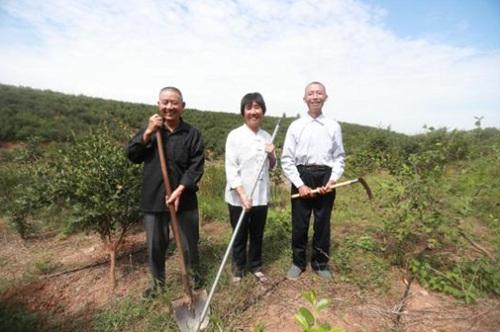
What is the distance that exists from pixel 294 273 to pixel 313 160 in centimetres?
125

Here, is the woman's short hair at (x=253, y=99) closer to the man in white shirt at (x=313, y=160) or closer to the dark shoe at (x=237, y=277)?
the man in white shirt at (x=313, y=160)

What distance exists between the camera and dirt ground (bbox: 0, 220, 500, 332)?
2598 millimetres

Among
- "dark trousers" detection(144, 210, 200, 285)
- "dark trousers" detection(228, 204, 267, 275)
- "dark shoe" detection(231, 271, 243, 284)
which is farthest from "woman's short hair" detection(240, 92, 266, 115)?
"dark shoe" detection(231, 271, 243, 284)

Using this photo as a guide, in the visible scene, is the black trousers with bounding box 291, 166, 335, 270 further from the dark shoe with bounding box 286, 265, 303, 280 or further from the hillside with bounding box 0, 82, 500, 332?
the hillside with bounding box 0, 82, 500, 332

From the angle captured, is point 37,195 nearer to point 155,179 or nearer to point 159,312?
point 155,179

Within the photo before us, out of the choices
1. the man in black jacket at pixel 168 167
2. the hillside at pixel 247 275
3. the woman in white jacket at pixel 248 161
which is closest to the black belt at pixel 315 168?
the woman in white jacket at pixel 248 161

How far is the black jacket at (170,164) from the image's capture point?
8.58 ft

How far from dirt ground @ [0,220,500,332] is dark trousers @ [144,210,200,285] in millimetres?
559

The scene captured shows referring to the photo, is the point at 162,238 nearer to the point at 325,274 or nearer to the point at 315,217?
the point at 315,217

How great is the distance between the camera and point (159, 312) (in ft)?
8.87

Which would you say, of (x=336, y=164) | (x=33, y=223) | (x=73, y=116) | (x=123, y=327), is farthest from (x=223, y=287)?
(x=73, y=116)

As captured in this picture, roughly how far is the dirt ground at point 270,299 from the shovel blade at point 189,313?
34 cm

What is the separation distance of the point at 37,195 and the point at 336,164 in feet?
10.1

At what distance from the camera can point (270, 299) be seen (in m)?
2.92
